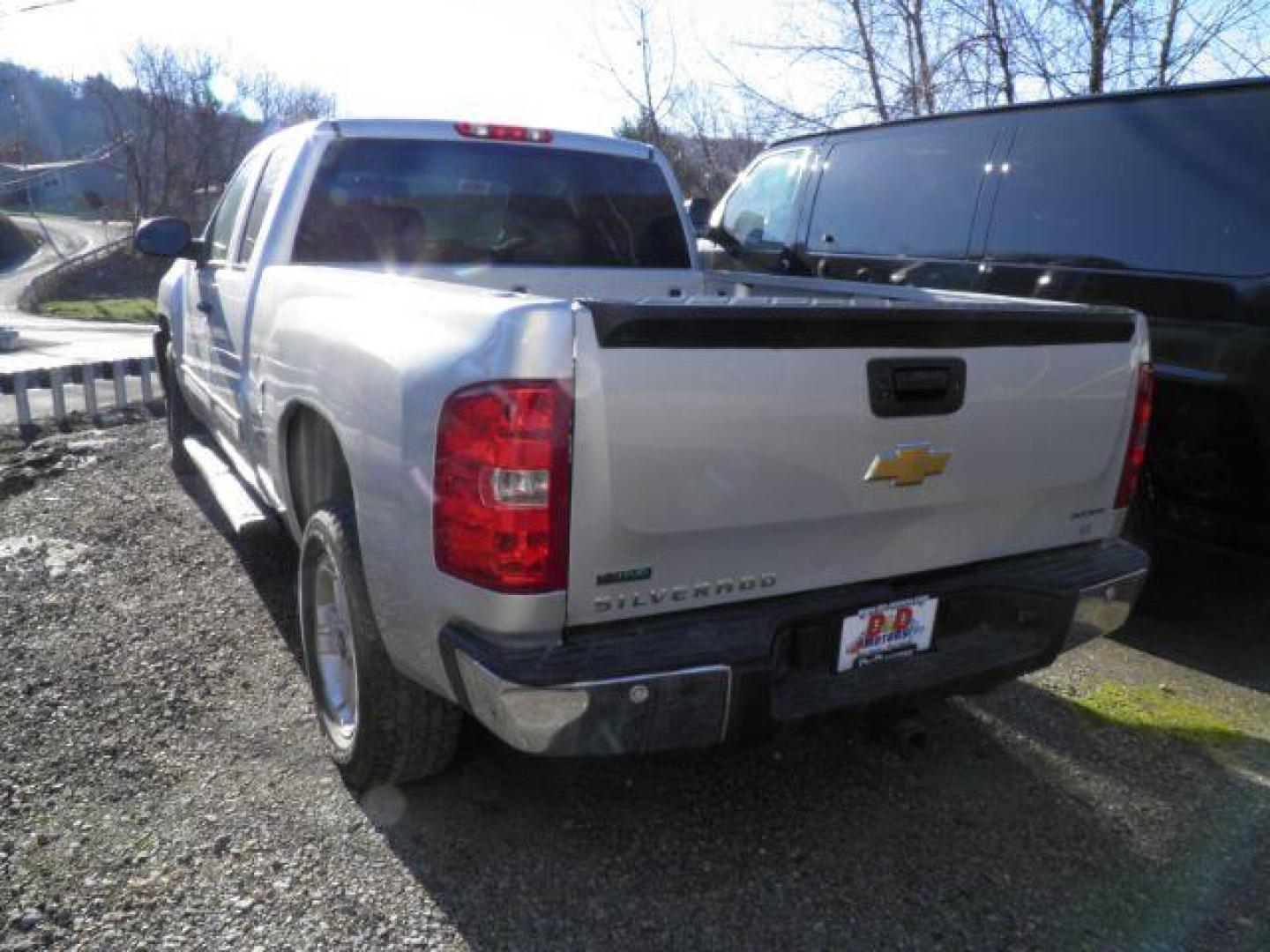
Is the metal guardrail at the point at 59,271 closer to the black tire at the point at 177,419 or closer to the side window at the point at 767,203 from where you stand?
the black tire at the point at 177,419

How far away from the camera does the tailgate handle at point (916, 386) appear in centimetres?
241

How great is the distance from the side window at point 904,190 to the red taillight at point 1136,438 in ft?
6.69

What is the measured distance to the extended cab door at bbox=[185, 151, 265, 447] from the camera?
430 cm

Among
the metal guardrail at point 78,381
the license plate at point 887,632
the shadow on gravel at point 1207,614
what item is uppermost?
the license plate at point 887,632

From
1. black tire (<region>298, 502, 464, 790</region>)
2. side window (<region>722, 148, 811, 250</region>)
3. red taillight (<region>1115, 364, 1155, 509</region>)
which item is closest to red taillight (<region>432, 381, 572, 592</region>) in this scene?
black tire (<region>298, 502, 464, 790</region>)

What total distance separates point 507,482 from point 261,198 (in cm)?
291

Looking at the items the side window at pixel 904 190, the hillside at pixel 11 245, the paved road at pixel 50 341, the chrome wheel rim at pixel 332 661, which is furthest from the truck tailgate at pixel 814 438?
the hillside at pixel 11 245

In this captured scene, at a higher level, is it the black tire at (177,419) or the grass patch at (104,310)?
the black tire at (177,419)

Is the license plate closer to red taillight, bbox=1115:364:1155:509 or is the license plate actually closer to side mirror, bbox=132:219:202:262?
red taillight, bbox=1115:364:1155:509

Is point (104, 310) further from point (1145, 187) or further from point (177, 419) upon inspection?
point (1145, 187)

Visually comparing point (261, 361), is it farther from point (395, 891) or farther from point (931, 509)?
point (931, 509)

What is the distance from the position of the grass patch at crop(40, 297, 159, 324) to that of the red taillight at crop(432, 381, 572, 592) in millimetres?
33181

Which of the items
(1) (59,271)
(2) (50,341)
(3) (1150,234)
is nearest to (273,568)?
(3) (1150,234)

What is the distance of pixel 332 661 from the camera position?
10.7 feet
